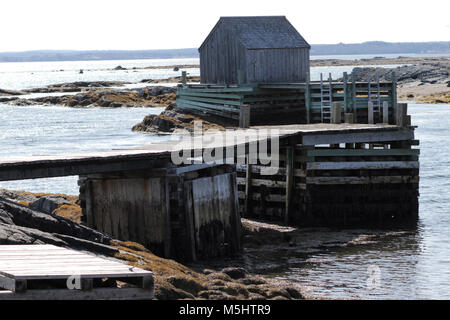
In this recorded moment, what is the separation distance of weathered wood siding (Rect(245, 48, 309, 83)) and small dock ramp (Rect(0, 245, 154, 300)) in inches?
987

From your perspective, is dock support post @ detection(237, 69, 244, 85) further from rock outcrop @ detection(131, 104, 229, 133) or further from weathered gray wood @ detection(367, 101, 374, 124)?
weathered gray wood @ detection(367, 101, 374, 124)

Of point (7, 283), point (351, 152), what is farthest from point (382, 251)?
point (7, 283)

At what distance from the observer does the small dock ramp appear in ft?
34.9

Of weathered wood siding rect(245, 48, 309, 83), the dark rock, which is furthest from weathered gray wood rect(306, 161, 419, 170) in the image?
weathered wood siding rect(245, 48, 309, 83)

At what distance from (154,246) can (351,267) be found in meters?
4.47

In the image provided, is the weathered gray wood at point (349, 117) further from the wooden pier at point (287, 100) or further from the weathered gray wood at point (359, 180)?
the weathered gray wood at point (359, 180)

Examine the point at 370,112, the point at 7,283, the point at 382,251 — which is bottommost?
the point at 382,251

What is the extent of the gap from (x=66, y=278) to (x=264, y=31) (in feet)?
90.6

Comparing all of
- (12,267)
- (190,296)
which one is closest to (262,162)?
(190,296)

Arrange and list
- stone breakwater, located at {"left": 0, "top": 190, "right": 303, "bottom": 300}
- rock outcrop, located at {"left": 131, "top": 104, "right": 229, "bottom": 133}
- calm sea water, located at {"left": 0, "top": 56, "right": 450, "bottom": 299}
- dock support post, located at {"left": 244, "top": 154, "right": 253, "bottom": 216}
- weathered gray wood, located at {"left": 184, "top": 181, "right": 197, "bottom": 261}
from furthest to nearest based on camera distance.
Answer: rock outcrop, located at {"left": 131, "top": 104, "right": 229, "bottom": 133}
dock support post, located at {"left": 244, "top": 154, "right": 253, "bottom": 216}
weathered gray wood, located at {"left": 184, "top": 181, "right": 197, "bottom": 261}
calm sea water, located at {"left": 0, "top": 56, "right": 450, "bottom": 299}
stone breakwater, located at {"left": 0, "top": 190, "right": 303, "bottom": 300}

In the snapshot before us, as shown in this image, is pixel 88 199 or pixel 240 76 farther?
pixel 240 76

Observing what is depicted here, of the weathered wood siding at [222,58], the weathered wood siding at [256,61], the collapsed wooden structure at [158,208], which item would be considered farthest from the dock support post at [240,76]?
the collapsed wooden structure at [158,208]

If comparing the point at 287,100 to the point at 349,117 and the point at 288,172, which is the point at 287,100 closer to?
the point at 349,117

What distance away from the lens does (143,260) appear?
47.5 feet
